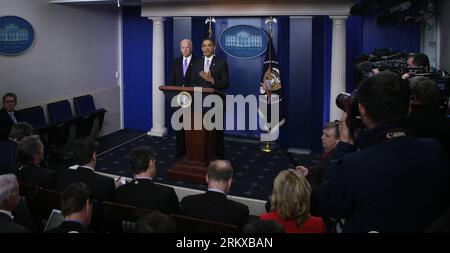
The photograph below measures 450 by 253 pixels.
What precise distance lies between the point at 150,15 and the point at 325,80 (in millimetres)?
3358

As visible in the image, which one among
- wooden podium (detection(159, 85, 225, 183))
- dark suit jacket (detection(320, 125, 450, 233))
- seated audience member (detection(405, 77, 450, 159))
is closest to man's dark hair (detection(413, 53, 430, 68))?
seated audience member (detection(405, 77, 450, 159))

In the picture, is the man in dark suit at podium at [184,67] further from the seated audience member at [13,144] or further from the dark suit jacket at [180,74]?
the seated audience member at [13,144]

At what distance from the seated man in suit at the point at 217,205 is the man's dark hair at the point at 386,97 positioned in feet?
4.40

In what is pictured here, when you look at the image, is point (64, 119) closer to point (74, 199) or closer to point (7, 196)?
point (7, 196)

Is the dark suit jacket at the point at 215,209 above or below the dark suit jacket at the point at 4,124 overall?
below

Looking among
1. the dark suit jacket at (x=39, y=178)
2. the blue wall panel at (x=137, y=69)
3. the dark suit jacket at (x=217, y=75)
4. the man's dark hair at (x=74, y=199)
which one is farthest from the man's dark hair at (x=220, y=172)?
the blue wall panel at (x=137, y=69)

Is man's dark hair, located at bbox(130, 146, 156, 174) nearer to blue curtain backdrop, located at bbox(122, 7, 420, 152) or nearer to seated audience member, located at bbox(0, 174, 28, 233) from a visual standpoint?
seated audience member, located at bbox(0, 174, 28, 233)

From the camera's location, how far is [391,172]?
5.54 feet

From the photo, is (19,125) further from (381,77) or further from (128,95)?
(128,95)

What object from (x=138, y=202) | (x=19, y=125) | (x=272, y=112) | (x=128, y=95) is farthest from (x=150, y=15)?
(x=138, y=202)

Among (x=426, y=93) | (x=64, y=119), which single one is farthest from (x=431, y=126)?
(x=64, y=119)

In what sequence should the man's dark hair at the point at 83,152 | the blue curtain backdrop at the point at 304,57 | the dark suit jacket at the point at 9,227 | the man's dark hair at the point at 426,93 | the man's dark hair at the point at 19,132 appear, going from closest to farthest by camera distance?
the dark suit jacket at the point at 9,227 → the man's dark hair at the point at 426,93 → the man's dark hair at the point at 83,152 → the man's dark hair at the point at 19,132 → the blue curtain backdrop at the point at 304,57

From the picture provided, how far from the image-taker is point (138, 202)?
3.15 m

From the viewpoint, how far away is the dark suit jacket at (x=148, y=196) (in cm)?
310
